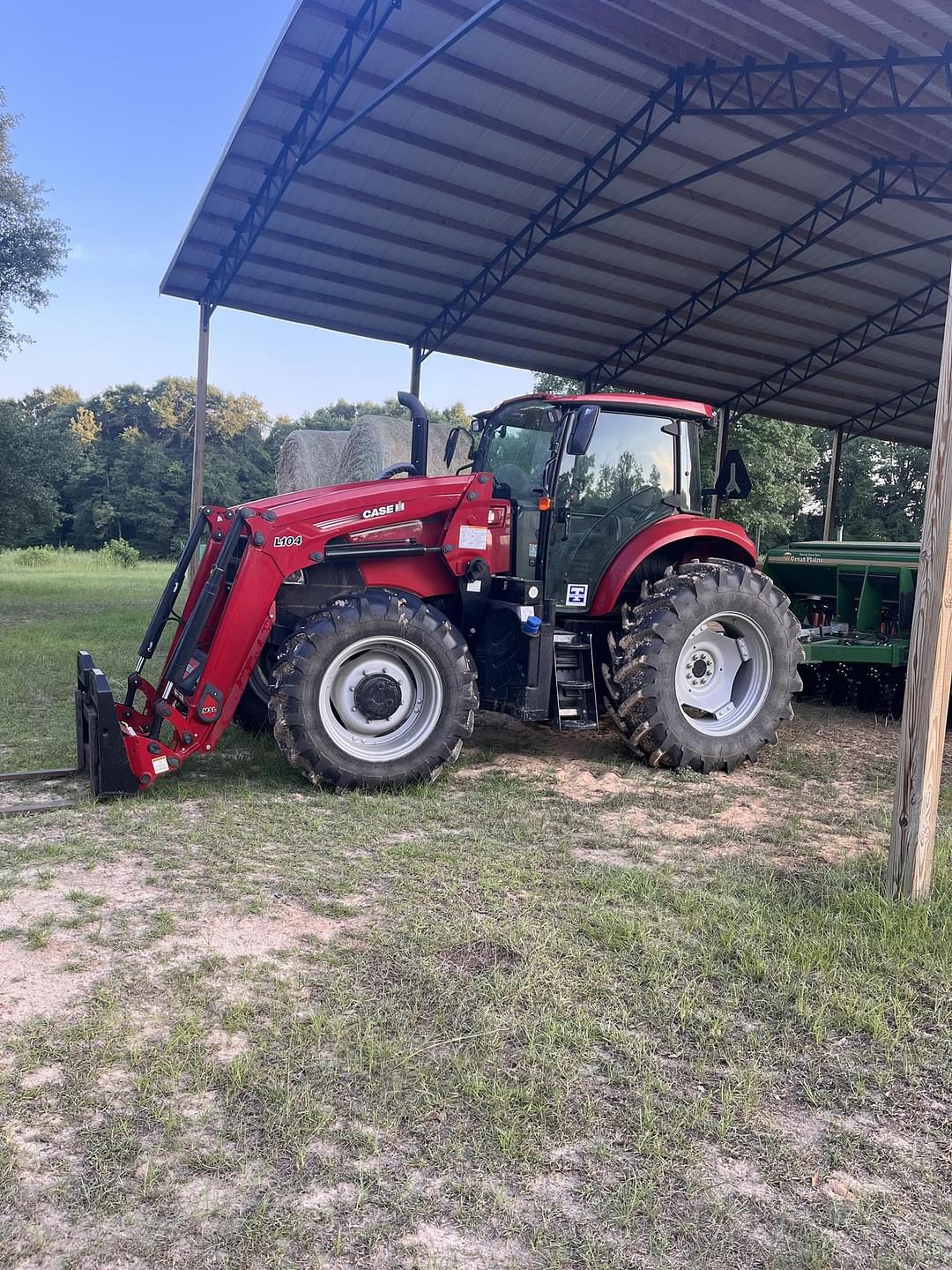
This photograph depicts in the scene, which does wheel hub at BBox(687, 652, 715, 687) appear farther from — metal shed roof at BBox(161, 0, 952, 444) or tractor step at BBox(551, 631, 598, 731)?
metal shed roof at BBox(161, 0, 952, 444)

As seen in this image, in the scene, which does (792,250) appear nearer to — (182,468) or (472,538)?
(472,538)

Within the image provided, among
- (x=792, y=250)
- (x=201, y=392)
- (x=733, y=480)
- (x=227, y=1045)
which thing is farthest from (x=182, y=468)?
(x=227, y=1045)

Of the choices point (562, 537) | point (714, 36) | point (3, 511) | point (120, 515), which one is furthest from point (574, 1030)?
point (120, 515)

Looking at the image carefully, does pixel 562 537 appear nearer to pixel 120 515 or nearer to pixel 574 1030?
pixel 574 1030

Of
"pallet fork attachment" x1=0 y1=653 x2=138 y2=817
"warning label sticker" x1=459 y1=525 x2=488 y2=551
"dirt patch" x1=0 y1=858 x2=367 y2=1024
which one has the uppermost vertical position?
"warning label sticker" x1=459 y1=525 x2=488 y2=551

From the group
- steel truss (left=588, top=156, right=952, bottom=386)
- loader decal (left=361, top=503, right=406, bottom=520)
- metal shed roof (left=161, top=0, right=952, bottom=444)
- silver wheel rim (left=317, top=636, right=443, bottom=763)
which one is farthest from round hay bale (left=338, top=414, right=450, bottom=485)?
silver wheel rim (left=317, top=636, right=443, bottom=763)

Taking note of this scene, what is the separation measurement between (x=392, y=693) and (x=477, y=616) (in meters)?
1.01

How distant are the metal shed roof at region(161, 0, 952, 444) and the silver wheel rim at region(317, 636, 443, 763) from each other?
20.2ft

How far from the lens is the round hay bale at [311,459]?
15570 millimetres

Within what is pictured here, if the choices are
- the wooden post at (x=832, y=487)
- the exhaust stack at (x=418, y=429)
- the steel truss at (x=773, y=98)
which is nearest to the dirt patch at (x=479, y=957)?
the exhaust stack at (x=418, y=429)

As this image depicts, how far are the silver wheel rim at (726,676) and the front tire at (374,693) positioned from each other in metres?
1.86

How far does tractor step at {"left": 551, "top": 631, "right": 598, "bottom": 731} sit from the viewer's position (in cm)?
617

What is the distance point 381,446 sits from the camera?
14.0 meters

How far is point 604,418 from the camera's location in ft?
21.6
